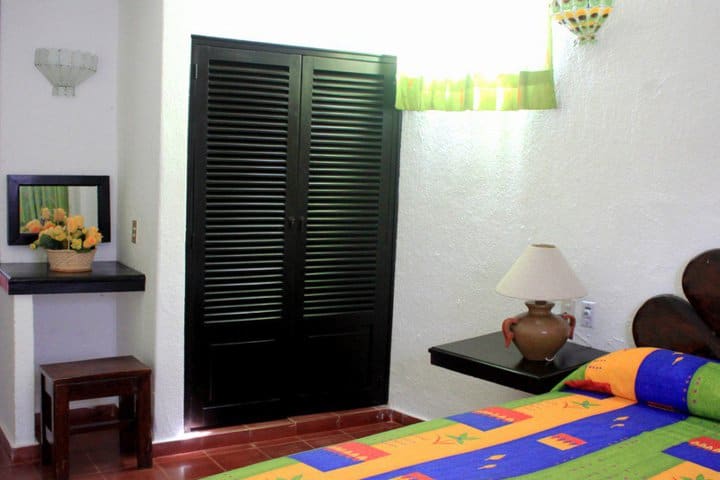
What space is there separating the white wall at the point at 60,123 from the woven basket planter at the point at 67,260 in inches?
10.3

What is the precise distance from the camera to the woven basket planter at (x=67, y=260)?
145 inches

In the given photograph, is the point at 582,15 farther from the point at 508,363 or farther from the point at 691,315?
the point at 508,363

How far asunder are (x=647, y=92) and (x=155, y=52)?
203cm

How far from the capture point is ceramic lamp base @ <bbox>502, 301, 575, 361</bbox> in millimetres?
3051

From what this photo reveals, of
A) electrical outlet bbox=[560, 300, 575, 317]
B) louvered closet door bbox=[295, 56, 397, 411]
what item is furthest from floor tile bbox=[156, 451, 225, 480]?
electrical outlet bbox=[560, 300, 575, 317]

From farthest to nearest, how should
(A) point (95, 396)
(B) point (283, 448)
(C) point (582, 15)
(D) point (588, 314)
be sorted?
(B) point (283, 448) < (A) point (95, 396) < (D) point (588, 314) < (C) point (582, 15)

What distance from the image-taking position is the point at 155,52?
3.63m

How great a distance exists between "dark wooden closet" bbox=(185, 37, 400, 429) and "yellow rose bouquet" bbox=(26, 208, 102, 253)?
43 cm

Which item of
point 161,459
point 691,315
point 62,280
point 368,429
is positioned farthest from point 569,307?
point 62,280

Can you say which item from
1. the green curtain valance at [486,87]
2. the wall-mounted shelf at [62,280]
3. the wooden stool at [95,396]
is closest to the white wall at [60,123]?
the wall-mounted shelf at [62,280]

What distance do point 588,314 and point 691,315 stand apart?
462 millimetres

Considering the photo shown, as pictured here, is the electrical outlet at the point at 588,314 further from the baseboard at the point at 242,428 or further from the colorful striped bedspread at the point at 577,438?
the baseboard at the point at 242,428

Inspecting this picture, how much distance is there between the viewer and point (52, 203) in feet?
12.9

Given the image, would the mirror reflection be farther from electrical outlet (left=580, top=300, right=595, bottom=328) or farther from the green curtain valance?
electrical outlet (left=580, top=300, right=595, bottom=328)
